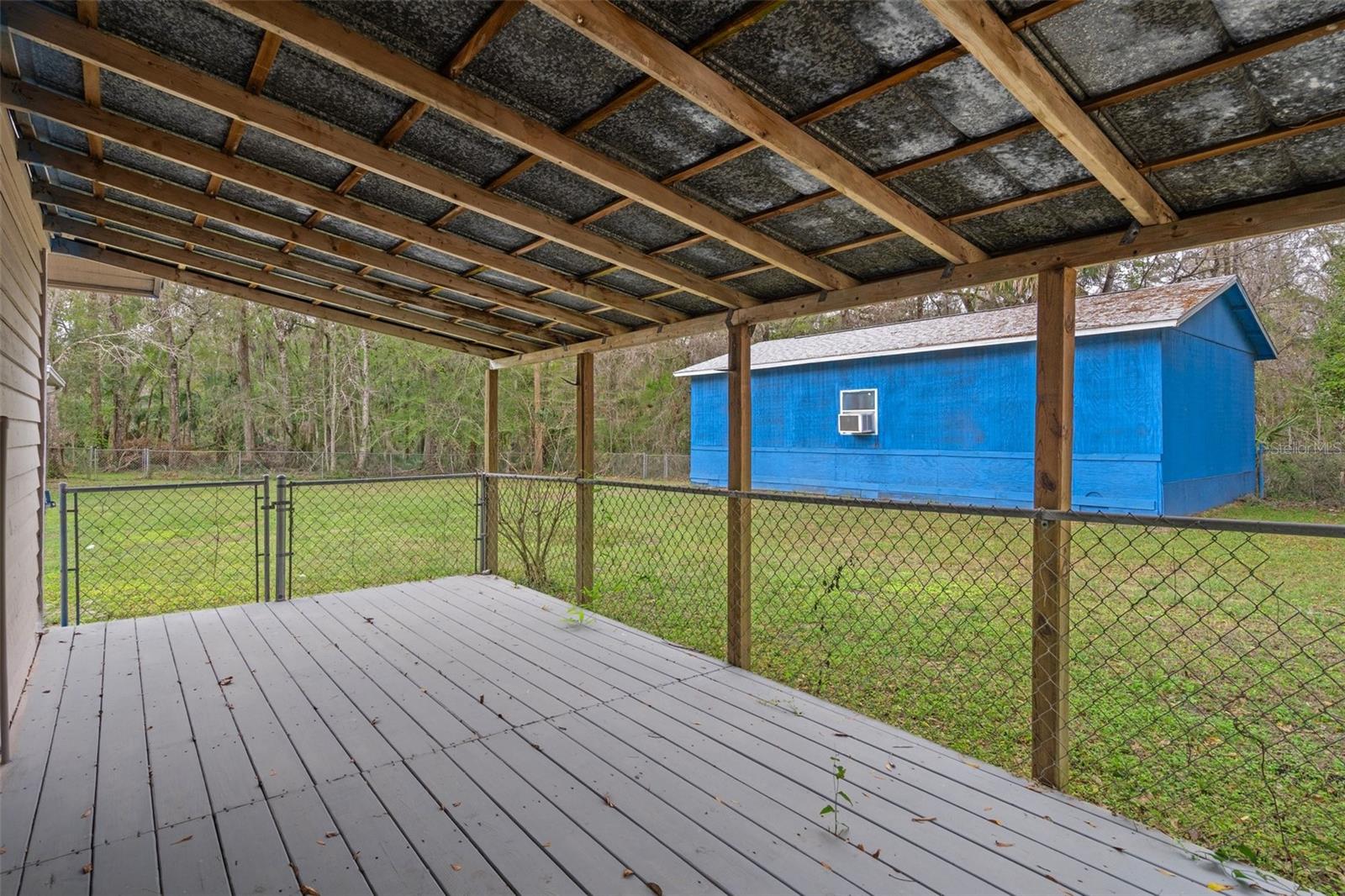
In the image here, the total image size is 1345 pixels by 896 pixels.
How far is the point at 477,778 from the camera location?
2.25 m

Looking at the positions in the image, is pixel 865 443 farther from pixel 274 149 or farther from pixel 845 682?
pixel 274 149

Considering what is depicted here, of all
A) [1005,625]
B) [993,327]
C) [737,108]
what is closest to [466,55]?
[737,108]

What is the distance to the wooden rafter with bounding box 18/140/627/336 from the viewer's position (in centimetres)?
283

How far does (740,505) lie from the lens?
3438mm

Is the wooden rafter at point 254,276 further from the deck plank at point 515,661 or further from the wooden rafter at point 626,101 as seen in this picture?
the deck plank at point 515,661

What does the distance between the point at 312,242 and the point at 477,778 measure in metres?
2.83

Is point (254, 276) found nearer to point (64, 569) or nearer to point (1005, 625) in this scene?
point (64, 569)

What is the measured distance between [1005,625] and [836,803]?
10.0 ft

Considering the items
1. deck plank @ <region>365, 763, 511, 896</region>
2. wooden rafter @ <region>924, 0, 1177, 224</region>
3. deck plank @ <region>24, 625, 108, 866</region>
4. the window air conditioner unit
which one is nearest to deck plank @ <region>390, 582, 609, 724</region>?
deck plank @ <region>365, 763, 511, 896</region>

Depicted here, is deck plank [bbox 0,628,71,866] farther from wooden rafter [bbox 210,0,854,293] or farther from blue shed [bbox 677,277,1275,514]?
blue shed [bbox 677,277,1275,514]

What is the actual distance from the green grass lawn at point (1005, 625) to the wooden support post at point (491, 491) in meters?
0.10

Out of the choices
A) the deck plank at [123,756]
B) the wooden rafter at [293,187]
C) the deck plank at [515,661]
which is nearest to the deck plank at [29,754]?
the deck plank at [123,756]

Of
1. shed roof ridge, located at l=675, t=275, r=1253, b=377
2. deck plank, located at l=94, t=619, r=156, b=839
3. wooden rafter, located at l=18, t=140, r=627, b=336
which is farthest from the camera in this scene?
shed roof ridge, located at l=675, t=275, r=1253, b=377

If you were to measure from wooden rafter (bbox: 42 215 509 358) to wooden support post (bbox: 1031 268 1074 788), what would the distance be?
418cm
